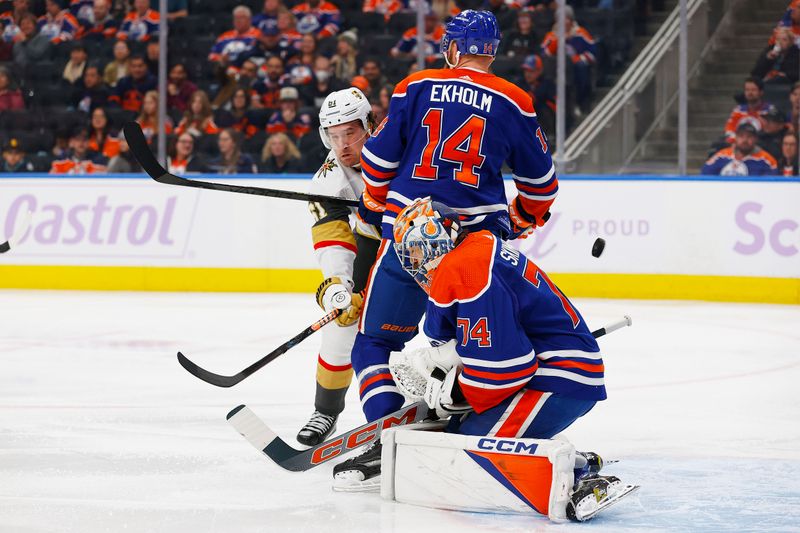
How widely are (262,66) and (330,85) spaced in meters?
0.61

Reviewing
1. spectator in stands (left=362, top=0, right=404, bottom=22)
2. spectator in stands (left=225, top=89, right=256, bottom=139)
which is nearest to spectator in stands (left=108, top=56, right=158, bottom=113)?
spectator in stands (left=225, top=89, right=256, bottom=139)

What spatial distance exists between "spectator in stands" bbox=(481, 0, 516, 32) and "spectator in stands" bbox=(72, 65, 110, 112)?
8.94 feet

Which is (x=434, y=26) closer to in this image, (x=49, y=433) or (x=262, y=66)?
(x=262, y=66)

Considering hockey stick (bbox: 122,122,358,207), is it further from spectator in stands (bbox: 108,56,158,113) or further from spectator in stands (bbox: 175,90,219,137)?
spectator in stands (bbox: 108,56,158,113)

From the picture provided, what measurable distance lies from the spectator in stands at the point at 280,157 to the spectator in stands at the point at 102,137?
40.8 inches

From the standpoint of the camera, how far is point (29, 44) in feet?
30.6

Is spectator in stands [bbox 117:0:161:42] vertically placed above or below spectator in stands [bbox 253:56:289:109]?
A: above

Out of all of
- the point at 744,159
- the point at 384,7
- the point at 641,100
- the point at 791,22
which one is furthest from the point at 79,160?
the point at 791,22

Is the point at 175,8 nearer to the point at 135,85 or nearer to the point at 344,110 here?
the point at 135,85

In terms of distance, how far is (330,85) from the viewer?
8.81 metres

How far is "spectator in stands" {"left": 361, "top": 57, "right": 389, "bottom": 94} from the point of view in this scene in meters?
8.59

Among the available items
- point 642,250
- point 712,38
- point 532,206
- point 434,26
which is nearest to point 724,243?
point 642,250

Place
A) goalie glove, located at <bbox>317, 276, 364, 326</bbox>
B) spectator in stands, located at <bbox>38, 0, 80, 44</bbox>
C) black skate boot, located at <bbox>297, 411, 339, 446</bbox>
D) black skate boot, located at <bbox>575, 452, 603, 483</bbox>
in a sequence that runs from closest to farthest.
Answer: black skate boot, located at <bbox>575, 452, 603, 483</bbox> < goalie glove, located at <bbox>317, 276, 364, 326</bbox> < black skate boot, located at <bbox>297, 411, 339, 446</bbox> < spectator in stands, located at <bbox>38, 0, 80, 44</bbox>

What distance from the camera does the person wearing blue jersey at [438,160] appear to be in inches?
131
